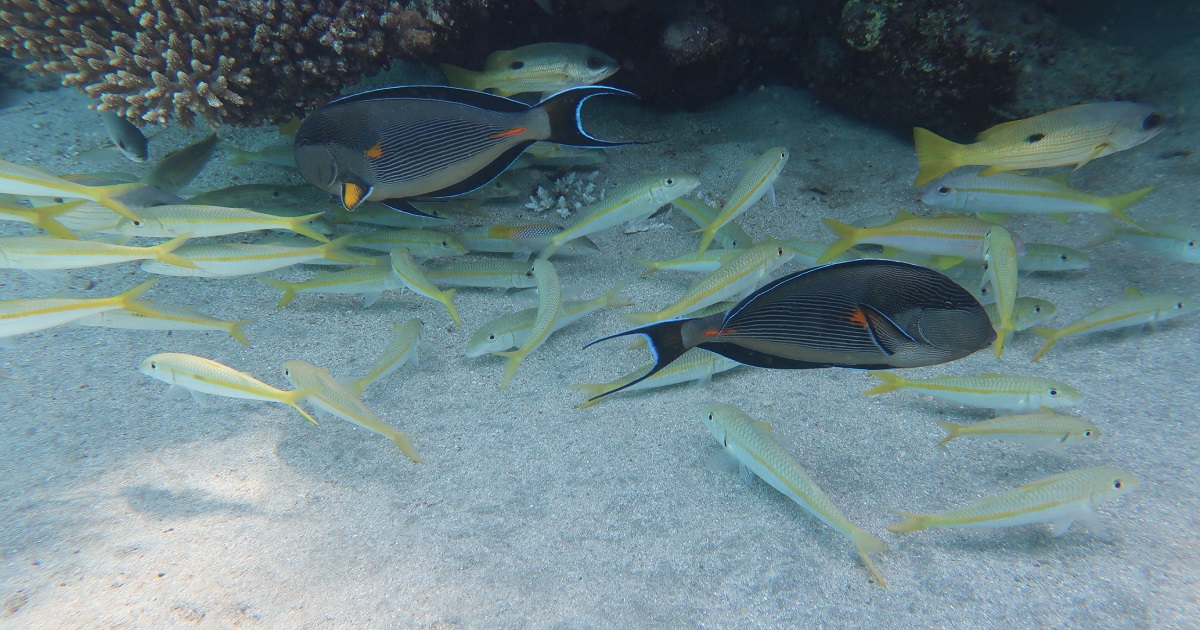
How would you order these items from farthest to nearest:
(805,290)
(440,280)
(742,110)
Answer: (742,110), (440,280), (805,290)

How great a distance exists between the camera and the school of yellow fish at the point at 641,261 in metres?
2.42

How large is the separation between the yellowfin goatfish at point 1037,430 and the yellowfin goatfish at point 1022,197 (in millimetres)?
1671

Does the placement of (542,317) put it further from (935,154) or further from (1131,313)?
(1131,313)

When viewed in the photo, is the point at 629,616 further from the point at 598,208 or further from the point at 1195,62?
the point at 1195,62

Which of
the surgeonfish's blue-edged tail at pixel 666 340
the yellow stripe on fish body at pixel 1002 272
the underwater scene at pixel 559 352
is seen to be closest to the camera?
the surgeonfish's blue-edged tail at pixel 666 340

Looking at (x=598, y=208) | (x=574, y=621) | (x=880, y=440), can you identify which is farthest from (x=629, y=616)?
(x=598, y=208)

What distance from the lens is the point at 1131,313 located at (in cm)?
313

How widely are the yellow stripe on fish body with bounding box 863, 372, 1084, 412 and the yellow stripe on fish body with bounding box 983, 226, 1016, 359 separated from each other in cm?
16

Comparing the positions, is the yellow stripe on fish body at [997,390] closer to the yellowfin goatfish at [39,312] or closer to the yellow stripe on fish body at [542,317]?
the yellow stripe on fish body at [542,317]

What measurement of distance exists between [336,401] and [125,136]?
3560 millimetres

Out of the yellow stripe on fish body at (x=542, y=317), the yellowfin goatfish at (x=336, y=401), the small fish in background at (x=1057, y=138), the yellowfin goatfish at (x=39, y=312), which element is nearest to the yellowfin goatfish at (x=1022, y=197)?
the small fish in background at (x=1057, y=138)

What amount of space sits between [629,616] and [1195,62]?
8040 mm

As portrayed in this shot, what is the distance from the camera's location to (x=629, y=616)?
2023 mm

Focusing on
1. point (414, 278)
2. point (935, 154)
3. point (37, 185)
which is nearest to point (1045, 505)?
point (935, 154)
